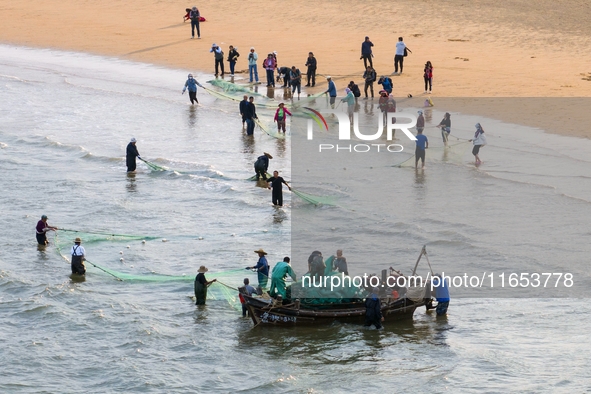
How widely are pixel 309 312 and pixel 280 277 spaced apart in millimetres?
834

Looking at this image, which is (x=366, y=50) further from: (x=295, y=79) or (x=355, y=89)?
(x=355, y=89)

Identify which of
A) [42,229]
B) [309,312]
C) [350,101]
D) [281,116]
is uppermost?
[350,101]

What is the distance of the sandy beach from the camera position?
3428 centimetres

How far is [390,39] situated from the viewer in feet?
144

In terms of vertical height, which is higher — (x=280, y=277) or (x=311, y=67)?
(x=311, y=67)

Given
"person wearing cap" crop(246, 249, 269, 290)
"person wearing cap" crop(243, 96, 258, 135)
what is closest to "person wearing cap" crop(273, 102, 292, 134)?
"person wearing cap" crop(243, 96, 258, 135)

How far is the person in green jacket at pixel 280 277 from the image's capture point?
17422mm

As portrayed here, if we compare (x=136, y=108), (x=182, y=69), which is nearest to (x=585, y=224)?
(x=136, y=108)

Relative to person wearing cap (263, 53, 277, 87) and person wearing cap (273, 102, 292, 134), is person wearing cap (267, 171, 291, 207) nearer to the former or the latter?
person wearing cap (273, 102, 292, 134)

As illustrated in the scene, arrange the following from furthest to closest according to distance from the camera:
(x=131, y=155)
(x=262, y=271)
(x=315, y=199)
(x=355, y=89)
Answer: (x=355, y=89) < (x=131, y=155) < (x=315, y=199) < (x=262, y=271)

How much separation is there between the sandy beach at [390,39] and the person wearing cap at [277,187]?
415 inches

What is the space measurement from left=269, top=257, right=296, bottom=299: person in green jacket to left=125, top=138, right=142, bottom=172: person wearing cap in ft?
36.0

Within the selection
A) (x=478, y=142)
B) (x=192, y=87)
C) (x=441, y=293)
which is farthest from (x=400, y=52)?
(x=441, y=293)

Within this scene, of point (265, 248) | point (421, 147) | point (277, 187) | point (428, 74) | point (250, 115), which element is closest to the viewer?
point (265, 248)
